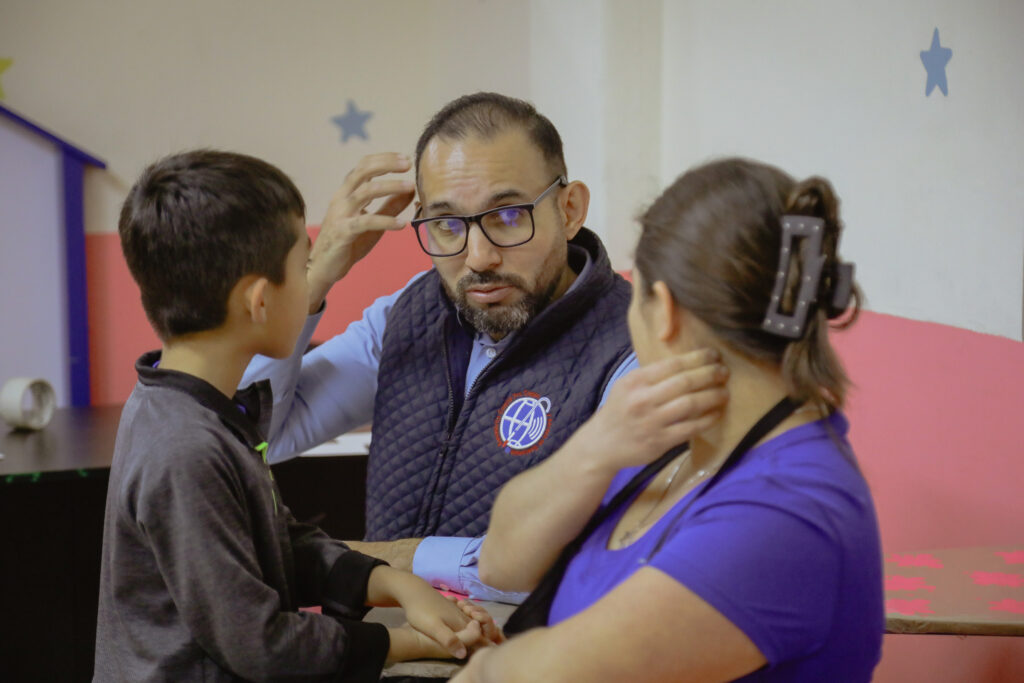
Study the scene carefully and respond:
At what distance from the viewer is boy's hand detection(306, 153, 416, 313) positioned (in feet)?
5.79

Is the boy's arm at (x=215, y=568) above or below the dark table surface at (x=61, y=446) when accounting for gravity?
above

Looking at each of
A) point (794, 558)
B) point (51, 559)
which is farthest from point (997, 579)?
point (51, 559)

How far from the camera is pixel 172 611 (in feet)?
3.80

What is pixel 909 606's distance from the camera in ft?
4.81

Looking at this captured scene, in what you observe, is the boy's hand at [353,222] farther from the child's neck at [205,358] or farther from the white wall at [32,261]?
the white wall at [32,261]

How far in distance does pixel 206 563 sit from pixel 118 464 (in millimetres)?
190

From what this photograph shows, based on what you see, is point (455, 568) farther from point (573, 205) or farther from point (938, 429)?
point (938, 429)

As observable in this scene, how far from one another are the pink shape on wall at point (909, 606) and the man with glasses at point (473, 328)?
1.78 feet

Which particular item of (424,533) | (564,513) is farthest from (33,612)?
(564,513)

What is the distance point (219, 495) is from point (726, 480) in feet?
1.89

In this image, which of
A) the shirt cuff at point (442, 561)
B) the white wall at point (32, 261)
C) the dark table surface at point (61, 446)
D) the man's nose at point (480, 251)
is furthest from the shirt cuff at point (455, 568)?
the white wall at point (32, 261)

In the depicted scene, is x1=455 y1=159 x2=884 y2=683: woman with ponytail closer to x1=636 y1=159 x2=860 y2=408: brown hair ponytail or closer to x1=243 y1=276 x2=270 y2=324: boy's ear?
x1=636 y1=159 x2=860 y2=408: brown hair ponytail

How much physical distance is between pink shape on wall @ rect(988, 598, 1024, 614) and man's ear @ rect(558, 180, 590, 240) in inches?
36.8

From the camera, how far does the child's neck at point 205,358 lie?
1.25 metres
